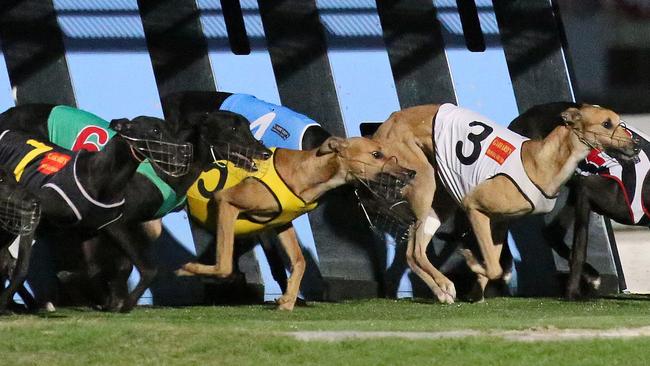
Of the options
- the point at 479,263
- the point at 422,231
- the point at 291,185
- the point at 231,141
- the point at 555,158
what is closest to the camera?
the point at 231,141

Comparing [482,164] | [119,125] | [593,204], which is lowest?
[593,204]

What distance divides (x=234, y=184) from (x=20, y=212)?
228 cm

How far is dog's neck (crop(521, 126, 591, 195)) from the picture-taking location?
1390 centimetres

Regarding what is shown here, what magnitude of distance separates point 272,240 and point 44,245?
74.0 inches

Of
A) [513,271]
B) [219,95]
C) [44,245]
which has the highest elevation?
[219,95]

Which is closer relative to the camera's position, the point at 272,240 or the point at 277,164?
the point at 277,164

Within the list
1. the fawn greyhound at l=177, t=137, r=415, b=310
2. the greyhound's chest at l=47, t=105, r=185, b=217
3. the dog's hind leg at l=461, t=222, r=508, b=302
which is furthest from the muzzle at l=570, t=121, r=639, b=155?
the greyhound's chest at l=47, t=105, r=185, b=217

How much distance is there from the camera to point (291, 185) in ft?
43.7

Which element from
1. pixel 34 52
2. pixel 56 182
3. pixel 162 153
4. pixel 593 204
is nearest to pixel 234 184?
pixel 162 153

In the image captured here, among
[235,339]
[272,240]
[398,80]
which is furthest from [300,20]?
[235,339]

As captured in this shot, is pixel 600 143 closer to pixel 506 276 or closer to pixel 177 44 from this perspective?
Result: pixel 506 276

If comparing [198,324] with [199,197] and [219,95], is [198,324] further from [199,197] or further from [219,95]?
[219,95]

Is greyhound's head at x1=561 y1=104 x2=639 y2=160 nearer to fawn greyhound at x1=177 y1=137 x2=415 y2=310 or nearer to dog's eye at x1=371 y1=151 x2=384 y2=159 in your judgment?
fawn greyhound at x1=177 y1=137 x2=415 y2=310

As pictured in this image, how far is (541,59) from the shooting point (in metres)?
16.5
